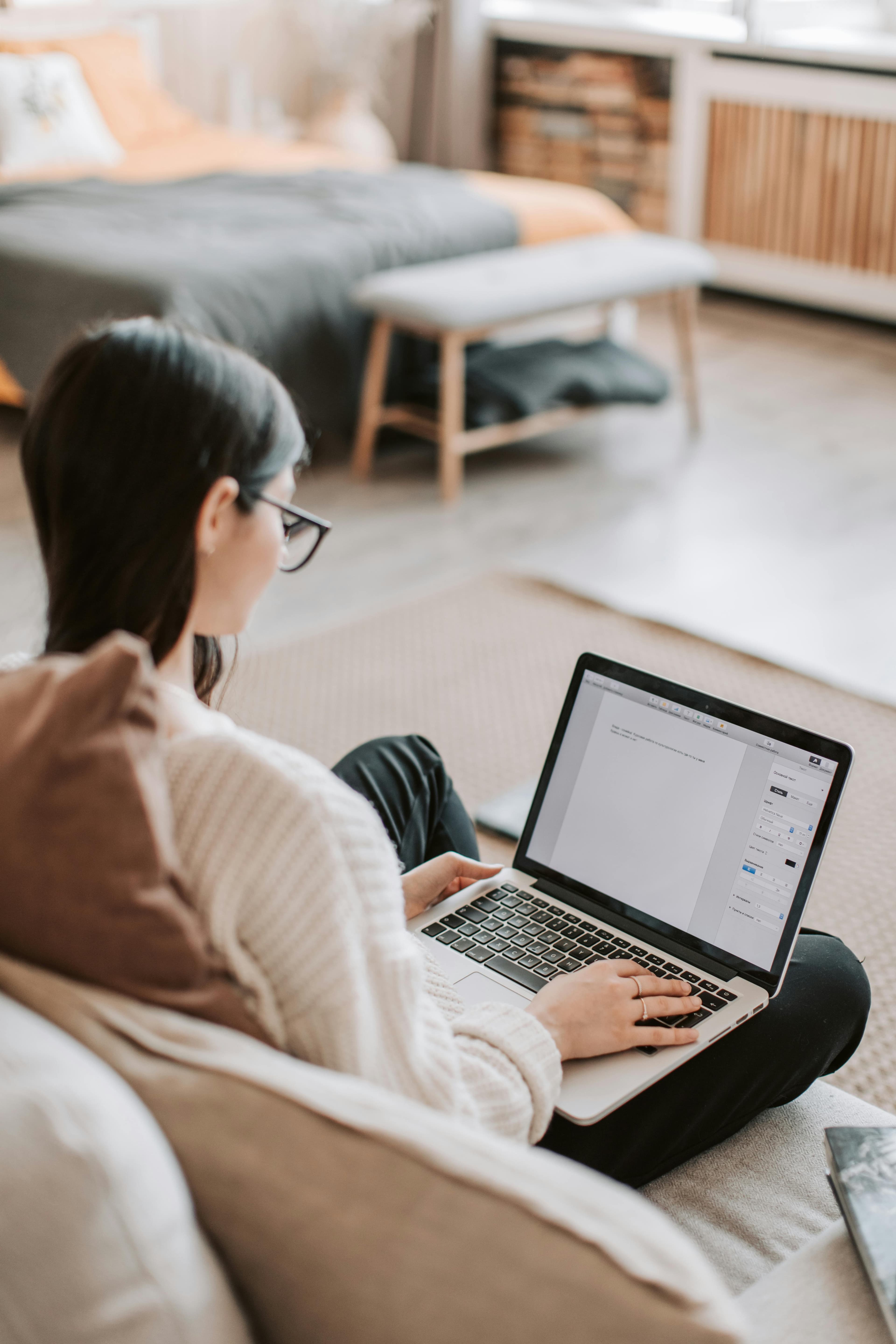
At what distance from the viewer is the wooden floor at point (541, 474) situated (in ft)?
9.59

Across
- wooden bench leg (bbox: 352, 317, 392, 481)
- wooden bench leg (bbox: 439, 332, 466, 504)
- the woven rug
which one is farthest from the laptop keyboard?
wooden bench leg (bbox: 352, 317, 392, 481)

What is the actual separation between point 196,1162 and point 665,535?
2713 millimetres

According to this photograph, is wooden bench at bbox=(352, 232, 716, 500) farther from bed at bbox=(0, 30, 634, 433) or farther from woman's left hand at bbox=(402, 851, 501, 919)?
woman's left hand at bbox=(402, 851, 501, 919)

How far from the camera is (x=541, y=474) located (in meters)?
3.60

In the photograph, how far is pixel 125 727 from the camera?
0.66 m

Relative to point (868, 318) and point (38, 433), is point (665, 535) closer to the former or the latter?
point (868, 318)

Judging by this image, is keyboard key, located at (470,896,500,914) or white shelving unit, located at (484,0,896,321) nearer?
keyboard key, located at (470,896,500,914)

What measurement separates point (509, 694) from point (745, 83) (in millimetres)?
3366

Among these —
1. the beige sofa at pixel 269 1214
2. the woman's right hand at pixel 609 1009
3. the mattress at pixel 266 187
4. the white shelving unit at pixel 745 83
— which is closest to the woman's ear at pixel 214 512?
the beige sofa at pixel 269 1214

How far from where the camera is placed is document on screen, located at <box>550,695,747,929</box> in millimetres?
1196

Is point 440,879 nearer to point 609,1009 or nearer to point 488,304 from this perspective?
point 609,1009

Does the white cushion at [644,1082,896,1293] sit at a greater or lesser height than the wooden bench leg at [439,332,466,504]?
lesser

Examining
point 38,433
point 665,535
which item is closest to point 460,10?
point 665,535

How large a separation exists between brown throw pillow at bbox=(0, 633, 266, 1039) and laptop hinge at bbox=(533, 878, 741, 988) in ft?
1.89
